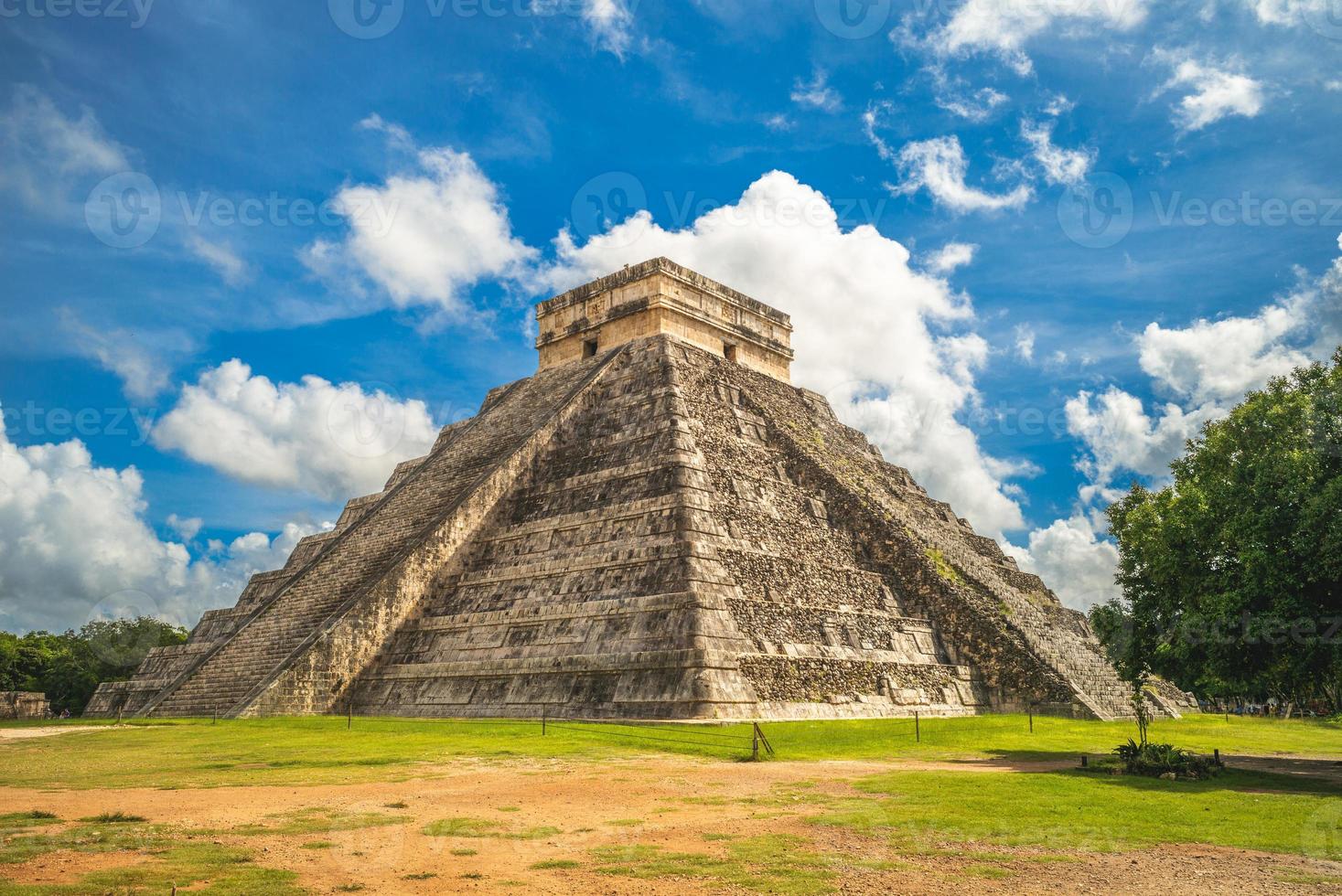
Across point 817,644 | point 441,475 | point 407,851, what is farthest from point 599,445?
point 407,851

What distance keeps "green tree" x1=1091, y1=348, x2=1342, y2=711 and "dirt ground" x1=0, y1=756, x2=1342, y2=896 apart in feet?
16.8

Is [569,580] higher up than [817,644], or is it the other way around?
[569,580]

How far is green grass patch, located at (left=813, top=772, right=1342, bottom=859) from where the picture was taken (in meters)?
7.62

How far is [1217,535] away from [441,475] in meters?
18.7

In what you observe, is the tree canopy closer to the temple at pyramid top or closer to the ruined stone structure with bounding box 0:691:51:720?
the ruined stone structure with bounding box 0:691:51:720

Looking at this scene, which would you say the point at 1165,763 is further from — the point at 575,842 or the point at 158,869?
the point at 158,869

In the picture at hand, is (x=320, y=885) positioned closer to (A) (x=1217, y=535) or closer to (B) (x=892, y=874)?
(B) (x=892, y=874)

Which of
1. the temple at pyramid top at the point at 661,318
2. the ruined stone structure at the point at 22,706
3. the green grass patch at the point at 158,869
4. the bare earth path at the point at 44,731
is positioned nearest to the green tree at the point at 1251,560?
the green grass patch at the point at 158,869

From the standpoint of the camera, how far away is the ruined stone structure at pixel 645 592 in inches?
A: 657

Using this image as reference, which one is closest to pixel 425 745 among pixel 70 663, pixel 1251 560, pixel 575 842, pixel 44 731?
pixel 575 842

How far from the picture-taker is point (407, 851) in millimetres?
7051

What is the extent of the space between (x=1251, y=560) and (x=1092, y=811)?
4.62m

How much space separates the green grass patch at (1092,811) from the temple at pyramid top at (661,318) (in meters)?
18.1

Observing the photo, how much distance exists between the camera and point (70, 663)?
38219 millimetres
